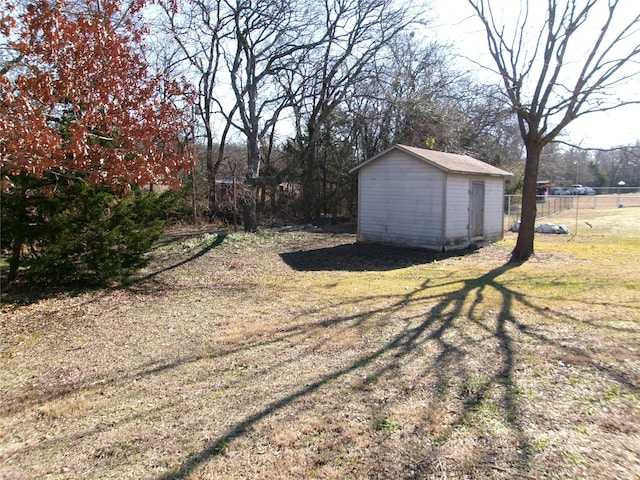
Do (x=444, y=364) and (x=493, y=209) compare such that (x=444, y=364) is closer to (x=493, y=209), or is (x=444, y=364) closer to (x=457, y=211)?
(x=457, y=211)

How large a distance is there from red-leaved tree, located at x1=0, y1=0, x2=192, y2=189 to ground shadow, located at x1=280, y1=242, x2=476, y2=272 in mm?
4820

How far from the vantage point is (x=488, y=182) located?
14.4 m

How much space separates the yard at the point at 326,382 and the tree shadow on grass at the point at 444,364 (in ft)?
0.07

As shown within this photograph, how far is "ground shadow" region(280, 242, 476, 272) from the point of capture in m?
10.7

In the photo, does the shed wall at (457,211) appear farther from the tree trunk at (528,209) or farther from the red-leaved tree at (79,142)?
the red-leaved tree at (79,142)

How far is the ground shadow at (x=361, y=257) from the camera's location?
421 inches

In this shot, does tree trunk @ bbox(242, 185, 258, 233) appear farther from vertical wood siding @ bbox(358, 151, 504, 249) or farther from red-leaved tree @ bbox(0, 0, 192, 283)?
red-leaved tree @ bbox(0, 0, 192, 283)

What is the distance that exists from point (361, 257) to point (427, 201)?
8.79ft

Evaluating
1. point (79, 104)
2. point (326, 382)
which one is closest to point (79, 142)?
point (79, 104)

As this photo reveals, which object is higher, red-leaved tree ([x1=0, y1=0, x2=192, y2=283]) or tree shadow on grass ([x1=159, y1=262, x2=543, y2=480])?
red-leaved tree ([x1=0, y1=0, x2=192, y2=283])

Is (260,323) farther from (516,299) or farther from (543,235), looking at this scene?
(543,235)

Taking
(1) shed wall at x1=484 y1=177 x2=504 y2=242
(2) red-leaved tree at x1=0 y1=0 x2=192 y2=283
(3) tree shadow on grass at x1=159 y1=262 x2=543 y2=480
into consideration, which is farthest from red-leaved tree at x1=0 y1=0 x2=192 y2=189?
(1) shed wall at x1=484 y1=177 x2=504 y2=242

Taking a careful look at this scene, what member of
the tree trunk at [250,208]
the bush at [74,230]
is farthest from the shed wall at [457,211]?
the bush at [74,230]

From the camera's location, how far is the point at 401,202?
13.5m
